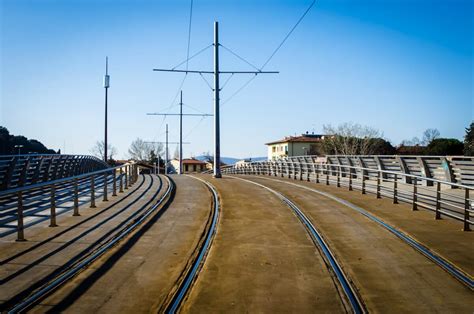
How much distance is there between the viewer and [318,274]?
7.08m

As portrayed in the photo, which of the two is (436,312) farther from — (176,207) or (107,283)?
(176,207)

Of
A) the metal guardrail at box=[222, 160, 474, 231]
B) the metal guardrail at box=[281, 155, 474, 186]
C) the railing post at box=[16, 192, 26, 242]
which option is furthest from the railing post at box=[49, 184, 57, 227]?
the metal guardrail at box=[281, 155, 474, 186]

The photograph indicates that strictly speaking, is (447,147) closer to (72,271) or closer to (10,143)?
(10,143)

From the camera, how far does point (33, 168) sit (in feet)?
59.4

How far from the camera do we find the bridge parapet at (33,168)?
50.5 feet

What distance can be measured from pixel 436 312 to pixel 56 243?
658 centimetres

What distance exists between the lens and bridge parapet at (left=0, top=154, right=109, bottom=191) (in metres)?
15.4

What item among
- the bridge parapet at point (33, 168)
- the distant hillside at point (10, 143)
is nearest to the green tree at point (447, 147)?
the bridge parapet at point (33, 168)

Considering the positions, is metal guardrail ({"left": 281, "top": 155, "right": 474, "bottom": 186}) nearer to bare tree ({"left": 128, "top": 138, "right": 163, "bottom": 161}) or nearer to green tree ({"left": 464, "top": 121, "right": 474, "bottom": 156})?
green tree ({"left": 464, "top": 121, "right": 474, "bottom": 156})

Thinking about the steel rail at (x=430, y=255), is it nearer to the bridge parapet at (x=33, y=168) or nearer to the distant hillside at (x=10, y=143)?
the bridge parapet at (x=33, y=168)

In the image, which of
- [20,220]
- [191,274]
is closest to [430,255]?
[191,274]

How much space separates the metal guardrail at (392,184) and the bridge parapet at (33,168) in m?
12.5

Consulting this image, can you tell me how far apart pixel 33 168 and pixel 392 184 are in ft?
54.0

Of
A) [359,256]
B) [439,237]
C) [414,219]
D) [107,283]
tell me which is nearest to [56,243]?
[107,283]
